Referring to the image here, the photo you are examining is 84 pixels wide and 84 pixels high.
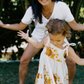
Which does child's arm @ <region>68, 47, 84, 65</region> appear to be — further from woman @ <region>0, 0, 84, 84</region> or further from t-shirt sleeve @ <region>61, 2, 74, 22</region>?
t-shirt sleeve @ <region>61, 2, 74, 22</region>

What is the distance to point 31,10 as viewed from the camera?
2717mm

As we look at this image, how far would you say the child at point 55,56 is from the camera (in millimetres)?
2271

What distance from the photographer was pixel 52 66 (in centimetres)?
240

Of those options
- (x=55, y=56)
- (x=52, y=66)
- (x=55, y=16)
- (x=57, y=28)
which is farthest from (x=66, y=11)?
(x=52, y=66)

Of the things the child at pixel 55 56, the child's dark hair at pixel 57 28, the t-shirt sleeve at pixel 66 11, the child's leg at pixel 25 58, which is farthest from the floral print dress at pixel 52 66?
the t-shirt sleeve at pixel 66 11

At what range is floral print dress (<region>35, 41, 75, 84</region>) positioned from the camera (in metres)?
2.38

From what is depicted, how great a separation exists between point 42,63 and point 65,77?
0.34 metres

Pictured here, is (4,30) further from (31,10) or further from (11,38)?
(31,10)

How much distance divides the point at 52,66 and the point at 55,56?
0.13 m

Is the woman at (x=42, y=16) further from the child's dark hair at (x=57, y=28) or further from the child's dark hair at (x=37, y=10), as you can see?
the child's dark hair at (x=57, y=28)

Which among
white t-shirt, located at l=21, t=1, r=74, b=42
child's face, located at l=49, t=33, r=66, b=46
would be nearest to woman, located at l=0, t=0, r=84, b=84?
white t-shirt, located at l=21, t=1, r=74, b=42

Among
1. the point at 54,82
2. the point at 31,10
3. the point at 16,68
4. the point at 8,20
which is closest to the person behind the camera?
the point at 54,82

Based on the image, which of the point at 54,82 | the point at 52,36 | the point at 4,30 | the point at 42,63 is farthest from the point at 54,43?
the point at 4,30

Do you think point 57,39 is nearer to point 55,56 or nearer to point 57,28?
point 57,28
